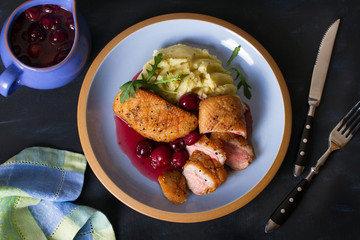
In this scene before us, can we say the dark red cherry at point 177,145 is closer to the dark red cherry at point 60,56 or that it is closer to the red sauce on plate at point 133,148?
the red sauce on plate at point 133,148

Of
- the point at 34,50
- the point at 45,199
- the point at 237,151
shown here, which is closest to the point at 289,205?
the point at 237,151

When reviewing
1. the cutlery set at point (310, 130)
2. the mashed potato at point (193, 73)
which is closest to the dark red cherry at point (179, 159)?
the mashed potato at point (193, 73)

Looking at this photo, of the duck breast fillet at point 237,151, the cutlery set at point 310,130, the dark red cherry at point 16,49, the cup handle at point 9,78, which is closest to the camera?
the cup handle at point 9,78

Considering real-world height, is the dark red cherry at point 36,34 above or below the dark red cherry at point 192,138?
above

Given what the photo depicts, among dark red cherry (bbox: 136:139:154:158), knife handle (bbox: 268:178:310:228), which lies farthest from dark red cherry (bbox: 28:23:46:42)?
knife handle (bbox: 268:178:310:228)

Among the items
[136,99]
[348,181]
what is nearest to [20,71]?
[136,99]
